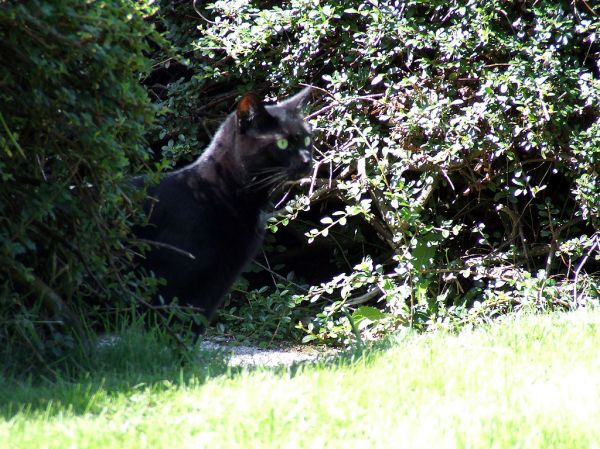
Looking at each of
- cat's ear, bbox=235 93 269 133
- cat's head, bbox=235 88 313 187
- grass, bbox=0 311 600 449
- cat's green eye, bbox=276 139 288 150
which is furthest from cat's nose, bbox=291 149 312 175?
grass, bbox=0 311 600 449

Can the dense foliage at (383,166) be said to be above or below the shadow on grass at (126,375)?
above

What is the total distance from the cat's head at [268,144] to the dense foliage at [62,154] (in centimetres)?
118

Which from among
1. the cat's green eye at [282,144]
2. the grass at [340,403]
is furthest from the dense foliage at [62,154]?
the cat's green eye at [282,144]

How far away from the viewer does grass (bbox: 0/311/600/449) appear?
9.01ft

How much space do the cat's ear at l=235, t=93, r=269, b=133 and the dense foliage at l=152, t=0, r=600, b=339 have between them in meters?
1.15

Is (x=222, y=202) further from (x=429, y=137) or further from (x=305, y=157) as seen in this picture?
(x=429, y=137)

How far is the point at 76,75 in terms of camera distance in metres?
3.62

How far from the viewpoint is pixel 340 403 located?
306cm

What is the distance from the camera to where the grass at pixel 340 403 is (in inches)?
108

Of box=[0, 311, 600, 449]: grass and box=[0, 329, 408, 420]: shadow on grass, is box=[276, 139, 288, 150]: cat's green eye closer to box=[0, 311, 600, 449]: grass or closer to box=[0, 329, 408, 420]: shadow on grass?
box=[0, 329, 408, 420]: shadow on grass

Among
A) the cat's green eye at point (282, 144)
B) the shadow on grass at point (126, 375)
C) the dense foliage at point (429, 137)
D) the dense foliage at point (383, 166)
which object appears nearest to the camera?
the shadow on grass at point (126, 375)

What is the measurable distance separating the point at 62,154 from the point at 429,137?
328 cm

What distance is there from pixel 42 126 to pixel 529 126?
3415 millimetres

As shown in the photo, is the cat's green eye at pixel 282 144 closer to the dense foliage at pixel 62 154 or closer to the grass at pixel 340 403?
the dense foliage at pixel 62 154
